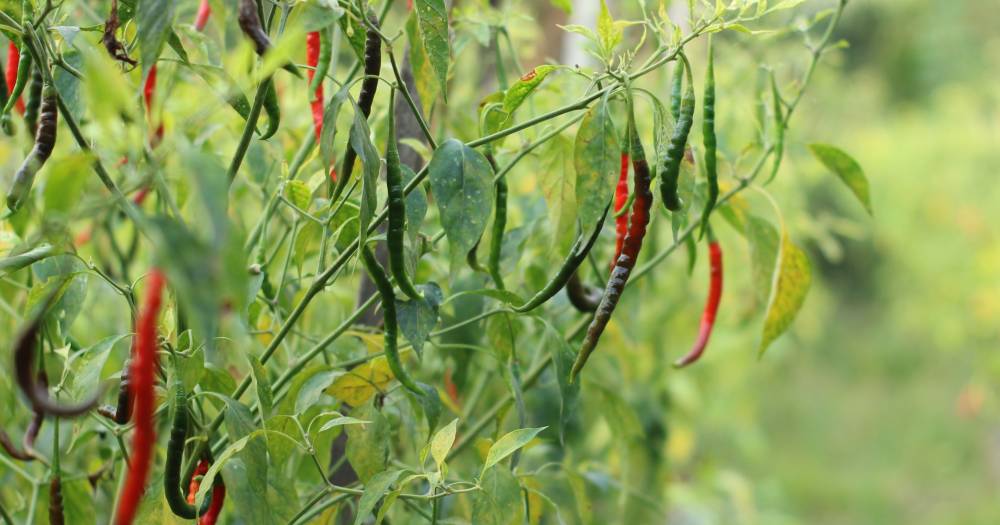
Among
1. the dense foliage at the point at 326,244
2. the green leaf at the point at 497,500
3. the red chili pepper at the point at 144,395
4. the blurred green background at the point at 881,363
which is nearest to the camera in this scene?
the red chili pepper at the point at 144,395

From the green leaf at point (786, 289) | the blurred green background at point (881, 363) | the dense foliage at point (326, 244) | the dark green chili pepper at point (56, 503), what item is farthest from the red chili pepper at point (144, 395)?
the blurred green background at point (881, 363)

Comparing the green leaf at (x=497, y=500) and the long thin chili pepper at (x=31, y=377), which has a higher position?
the long thin chili pepper at (x=31, y=377)

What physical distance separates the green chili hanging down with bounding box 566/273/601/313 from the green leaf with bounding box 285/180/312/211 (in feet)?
0.69

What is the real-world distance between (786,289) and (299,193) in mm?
401

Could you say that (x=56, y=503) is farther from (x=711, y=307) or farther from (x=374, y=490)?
(x=711, y=307)

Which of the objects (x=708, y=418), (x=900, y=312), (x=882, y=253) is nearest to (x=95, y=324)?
(x=708, y=418)

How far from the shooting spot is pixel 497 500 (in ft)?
2.28

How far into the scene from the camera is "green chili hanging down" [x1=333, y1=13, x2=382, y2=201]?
63 centimetres

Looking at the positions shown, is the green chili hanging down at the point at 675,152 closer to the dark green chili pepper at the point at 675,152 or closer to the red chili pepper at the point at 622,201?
the dark green chili pepper at the point at 675,152

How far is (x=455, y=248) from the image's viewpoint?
646 mm

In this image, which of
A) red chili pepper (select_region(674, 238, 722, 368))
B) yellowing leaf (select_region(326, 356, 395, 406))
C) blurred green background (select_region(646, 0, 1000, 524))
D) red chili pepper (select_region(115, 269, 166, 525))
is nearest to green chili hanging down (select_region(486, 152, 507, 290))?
yellowing leaf (select_region(326, 356, 395, 406))

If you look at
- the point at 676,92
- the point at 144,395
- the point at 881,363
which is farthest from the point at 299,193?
the point at 881,363

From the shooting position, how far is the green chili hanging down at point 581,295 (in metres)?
0.82

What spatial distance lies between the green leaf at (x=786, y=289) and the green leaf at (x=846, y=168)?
0.08m
